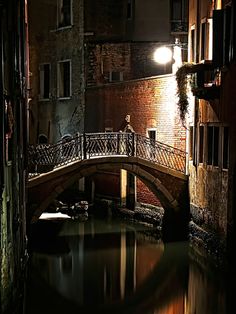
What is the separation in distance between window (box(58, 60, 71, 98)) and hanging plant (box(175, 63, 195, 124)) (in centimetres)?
921

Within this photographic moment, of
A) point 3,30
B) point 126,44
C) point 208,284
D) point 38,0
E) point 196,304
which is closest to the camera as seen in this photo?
point 3,30

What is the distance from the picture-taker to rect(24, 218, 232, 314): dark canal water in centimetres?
1240

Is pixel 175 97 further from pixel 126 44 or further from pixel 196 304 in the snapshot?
pixel 196 304

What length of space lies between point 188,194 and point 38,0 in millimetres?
12294

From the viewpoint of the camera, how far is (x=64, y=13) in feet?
82.6

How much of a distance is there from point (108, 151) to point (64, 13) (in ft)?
30.1

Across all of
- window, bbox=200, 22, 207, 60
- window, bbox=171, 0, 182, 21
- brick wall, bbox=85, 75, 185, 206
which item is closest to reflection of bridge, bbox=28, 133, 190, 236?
brick wall, bbox=85, 75, 185, 206

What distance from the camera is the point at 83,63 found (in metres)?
24.1

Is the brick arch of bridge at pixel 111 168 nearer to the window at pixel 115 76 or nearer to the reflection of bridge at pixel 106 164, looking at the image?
the reflection of bridge at pixel 106 164

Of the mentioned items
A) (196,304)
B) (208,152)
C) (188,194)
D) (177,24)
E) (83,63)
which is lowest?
(196,304)

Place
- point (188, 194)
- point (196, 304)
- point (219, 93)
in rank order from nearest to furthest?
point (196, 304)
point (219, 93)
point (188, 194)

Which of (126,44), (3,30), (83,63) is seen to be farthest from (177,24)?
(3,30)

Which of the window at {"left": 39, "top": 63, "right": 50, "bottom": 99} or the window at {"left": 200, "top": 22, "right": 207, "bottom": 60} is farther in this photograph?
the window at {"left": 39, "top": 63, "right": 50, "bottom": 99}

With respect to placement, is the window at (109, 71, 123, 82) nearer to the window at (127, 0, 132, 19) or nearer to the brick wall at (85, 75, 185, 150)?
the brick wall at (85, 75, 185, 150)
